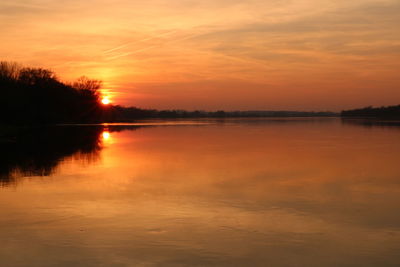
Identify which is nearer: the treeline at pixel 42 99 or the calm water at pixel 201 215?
the calm water at pixel 201 215

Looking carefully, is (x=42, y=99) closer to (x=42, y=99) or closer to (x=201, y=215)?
(x=42, y=99)

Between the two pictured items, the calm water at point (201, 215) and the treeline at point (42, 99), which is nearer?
the calm water at point (201, 215)

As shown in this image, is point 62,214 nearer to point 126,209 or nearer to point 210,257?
point 126,209

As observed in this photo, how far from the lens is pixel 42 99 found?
8062cm

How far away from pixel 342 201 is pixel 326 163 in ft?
31.4

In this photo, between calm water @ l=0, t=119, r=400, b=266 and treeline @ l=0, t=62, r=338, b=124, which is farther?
treeline @ l=0, t=62, r=338, b=124

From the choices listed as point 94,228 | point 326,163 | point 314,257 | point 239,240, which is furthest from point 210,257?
point 326,163

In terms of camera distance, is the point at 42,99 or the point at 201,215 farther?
the point at 42,99

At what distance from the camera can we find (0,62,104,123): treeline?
63.6m

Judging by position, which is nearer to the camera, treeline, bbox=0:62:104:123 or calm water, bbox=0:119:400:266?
calm water, bbox=0:119:400:266

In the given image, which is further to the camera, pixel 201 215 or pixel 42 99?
pixel 42 99

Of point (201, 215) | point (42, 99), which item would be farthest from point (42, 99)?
point (201, 215)

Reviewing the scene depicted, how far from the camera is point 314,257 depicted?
8.34 m

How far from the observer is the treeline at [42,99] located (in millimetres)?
63562
